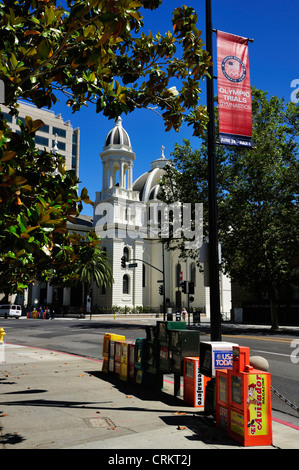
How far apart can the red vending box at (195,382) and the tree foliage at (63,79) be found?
277 centimetres

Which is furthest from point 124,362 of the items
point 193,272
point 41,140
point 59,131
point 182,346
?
point 59,131

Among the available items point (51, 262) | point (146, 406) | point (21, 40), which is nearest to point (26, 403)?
point (146, 406)

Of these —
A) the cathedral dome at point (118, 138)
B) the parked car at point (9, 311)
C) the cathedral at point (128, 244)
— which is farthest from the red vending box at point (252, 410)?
the cathedral dome at point (118, 138)

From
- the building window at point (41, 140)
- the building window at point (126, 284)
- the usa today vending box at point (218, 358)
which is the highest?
the building window at point (41, 140)

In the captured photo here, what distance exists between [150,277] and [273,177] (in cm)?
4196

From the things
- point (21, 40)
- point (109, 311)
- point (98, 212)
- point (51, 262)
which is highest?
point (98, 212)

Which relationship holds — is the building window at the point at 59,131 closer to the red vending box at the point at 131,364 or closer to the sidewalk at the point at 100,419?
the sidewalk at the point at 100,419

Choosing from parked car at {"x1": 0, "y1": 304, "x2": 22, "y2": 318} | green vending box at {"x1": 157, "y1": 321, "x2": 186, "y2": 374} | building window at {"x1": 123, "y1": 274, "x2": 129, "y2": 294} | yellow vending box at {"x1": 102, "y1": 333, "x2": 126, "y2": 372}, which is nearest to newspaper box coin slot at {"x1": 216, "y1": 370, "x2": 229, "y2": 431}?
green vending box at {"x1": 157, "y1": 321, "x2": 186, "y2": 374}

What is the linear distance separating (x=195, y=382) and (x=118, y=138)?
2389 inches

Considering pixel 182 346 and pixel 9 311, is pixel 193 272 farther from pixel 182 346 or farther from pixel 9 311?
pixel 182 346

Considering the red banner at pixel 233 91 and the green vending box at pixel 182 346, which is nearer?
Result: the green vending box at pixel 182 346

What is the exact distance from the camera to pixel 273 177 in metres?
30.2

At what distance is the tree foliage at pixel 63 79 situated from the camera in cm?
429
